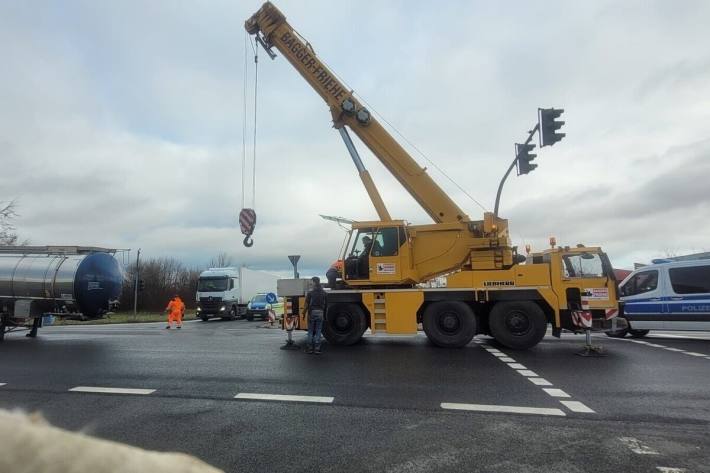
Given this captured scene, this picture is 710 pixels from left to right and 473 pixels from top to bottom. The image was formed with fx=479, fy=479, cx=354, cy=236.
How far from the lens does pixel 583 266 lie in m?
11.8

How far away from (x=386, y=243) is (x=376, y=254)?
393 millimetres

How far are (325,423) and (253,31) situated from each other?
13899 mm

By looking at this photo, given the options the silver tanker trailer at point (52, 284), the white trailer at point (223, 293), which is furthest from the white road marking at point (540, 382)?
the white trailer at point (223, 293)

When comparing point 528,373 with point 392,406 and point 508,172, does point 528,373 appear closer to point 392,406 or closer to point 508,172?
point 392,406

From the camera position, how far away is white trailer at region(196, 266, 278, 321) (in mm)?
29594

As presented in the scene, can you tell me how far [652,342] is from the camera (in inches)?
524

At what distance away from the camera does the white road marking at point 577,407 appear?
5.97 metres

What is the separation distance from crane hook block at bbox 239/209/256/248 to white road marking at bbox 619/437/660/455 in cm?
1249

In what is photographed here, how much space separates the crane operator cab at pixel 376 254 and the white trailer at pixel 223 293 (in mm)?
18953

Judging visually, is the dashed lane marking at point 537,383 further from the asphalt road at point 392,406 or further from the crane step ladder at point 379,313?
the crane step ladder at point 379,313

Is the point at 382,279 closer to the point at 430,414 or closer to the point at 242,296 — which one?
the point at 430,414

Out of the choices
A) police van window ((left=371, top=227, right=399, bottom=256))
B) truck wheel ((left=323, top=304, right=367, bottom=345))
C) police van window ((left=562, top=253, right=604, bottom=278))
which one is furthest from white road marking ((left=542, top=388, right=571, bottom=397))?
police van window ((left=371, top=227, right=399, bottom=256))

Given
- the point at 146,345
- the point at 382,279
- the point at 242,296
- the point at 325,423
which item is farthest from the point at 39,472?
the point at 242,296

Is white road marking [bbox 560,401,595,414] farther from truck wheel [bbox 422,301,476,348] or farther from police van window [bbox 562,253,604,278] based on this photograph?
police van window [bbox 562,253,604,278]
